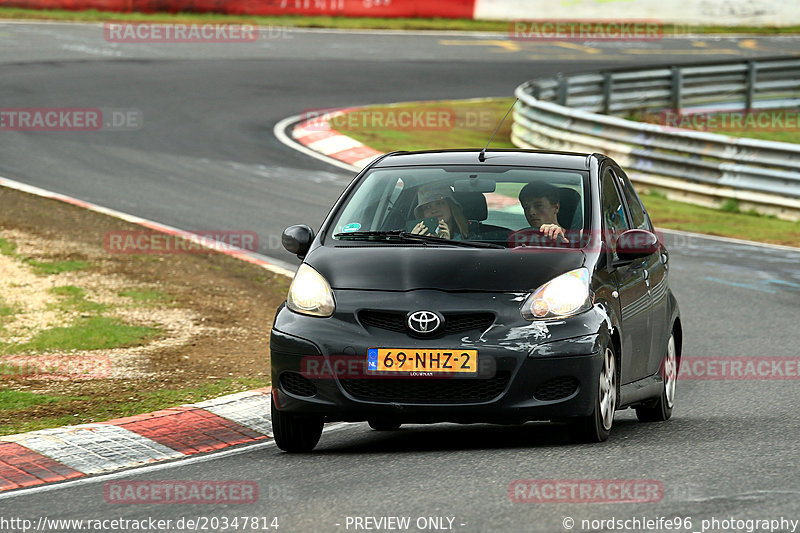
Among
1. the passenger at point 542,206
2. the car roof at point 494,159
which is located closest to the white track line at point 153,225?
the car roof at point 494,159

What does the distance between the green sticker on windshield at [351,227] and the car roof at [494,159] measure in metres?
0.57

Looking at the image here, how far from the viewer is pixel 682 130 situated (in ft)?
65.4

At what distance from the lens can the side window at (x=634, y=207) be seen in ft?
28.2

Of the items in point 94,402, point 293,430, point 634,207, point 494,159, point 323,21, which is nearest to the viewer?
point 293,430

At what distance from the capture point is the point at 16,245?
44.4 feet

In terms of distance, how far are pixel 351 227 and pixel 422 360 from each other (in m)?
1.28

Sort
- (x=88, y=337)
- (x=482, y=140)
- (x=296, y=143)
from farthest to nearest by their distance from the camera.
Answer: (x=482, y=140), (x=296, y=143), (x=88, y=337)

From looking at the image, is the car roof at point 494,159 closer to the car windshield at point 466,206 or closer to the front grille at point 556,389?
the car windshield at point 466,206

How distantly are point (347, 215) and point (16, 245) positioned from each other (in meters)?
6.64

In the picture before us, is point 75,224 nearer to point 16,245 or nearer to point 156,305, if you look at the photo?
point 16,245

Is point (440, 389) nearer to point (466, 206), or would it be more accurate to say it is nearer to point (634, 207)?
point (466, 206)

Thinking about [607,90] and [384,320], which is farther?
[607,90]

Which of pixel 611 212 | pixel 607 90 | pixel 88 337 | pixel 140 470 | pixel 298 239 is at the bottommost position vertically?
pixel 607 90

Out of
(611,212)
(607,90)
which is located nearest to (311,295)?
(611,212)
